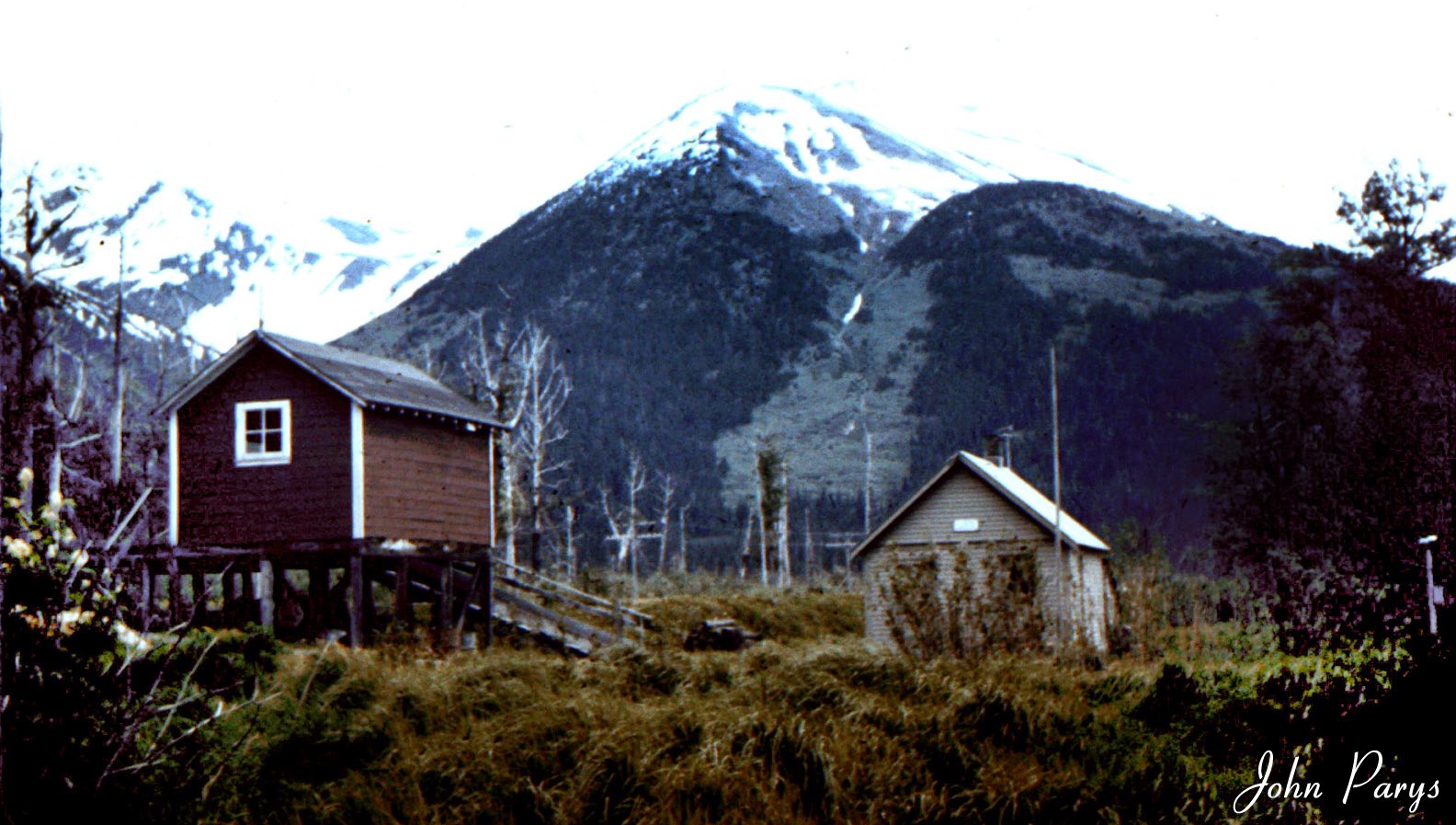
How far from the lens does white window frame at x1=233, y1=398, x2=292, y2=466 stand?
81.8ft

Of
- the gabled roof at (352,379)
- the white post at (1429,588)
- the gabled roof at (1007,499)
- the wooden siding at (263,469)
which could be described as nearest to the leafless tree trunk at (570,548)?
the gabled roof at (1007,499)

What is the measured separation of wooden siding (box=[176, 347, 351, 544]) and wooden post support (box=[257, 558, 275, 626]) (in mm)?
651

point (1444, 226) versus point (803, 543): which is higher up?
point (1444, 226)

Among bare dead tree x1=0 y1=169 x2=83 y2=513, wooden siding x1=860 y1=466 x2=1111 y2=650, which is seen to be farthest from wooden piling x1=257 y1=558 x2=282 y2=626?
bare dead tree x1=0 y1=169 x2=83 y2=513

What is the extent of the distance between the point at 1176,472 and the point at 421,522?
240 ft

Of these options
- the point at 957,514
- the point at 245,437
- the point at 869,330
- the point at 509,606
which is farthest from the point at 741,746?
the point at 869,330

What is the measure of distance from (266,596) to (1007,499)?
1674cm

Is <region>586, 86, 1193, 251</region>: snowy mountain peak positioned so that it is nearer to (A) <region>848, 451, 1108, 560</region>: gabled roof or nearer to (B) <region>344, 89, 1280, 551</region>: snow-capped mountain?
(B) <region>344, 89, 1280, 551</region>: snow-capped mountain

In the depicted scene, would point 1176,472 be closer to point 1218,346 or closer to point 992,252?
point 1218,346

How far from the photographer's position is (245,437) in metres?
25.4

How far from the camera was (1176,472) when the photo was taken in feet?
298

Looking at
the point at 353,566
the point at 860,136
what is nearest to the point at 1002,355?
the point at 860,136

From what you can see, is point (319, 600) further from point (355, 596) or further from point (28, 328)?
point (28, 328)

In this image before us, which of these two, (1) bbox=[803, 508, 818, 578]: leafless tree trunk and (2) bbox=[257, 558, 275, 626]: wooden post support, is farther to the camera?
(1) bbox=[803, 508, 818, 578]: leafless tree trunk
